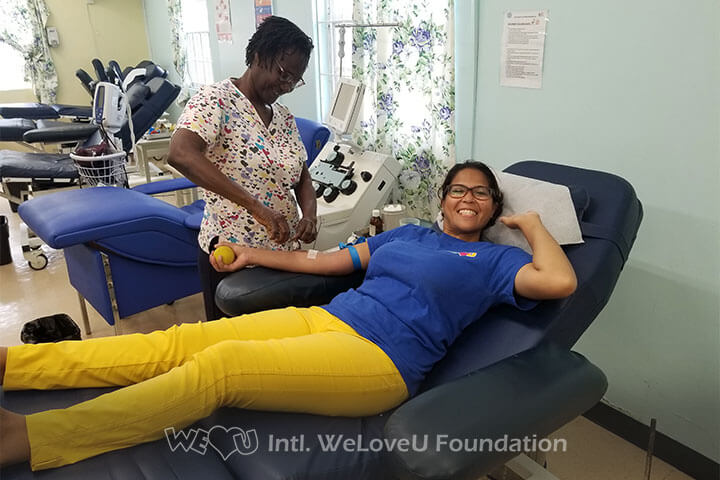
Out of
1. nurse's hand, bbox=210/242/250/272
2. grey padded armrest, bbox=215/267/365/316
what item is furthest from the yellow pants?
nurse's hand, bbox=210/242/250/272

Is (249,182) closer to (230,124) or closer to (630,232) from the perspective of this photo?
(230,124)

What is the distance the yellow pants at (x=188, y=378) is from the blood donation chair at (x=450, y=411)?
0.13ft

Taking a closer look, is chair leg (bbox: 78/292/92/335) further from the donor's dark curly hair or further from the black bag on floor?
the donor's dark curly hair

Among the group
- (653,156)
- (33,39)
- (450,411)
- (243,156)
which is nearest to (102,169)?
(243,156)

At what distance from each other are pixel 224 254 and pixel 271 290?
211 millimetres

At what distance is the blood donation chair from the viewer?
0.93 meters

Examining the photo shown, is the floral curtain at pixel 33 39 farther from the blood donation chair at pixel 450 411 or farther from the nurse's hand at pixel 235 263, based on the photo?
the blood donation chair at pixel 450 411

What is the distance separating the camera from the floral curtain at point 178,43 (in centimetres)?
538

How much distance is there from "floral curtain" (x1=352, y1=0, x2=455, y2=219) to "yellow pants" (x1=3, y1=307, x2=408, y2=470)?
1203 mm

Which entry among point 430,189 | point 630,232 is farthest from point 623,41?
point 430,189

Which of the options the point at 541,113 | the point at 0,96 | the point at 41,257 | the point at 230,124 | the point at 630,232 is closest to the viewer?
the point at 630,232

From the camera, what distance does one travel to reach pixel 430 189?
2.43 metres

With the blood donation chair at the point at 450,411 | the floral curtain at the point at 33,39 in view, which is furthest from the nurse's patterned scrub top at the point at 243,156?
the floral curtain at the point at 33,39

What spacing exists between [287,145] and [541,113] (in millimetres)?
916
